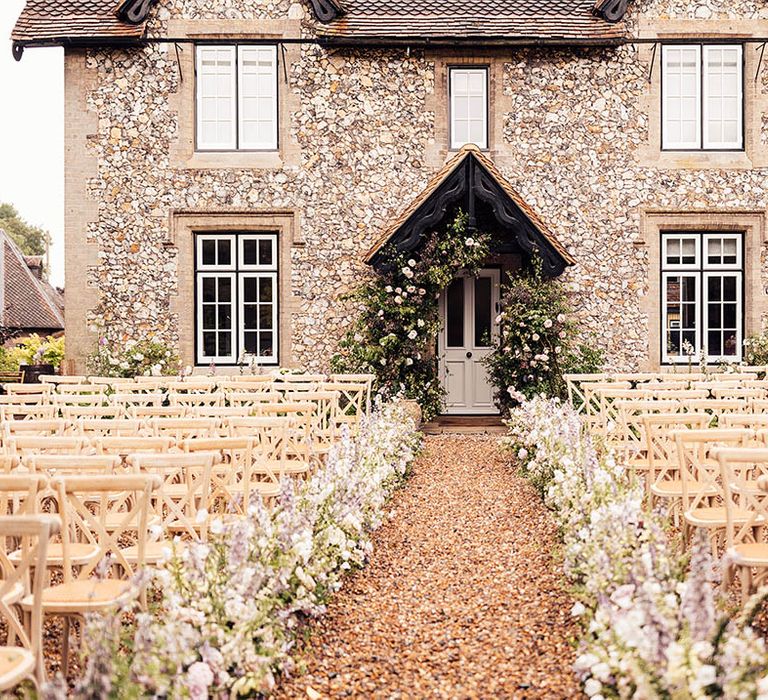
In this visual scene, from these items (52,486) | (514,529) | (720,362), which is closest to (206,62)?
(720,362)

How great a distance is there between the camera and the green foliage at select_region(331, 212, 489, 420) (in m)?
14.5

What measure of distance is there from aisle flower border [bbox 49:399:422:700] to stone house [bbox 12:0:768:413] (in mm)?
9459

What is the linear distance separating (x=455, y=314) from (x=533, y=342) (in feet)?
6.59

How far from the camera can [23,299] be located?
1469 inches

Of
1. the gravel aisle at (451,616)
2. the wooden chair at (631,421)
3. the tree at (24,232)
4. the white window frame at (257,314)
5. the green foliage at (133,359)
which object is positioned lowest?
A: the gravel aisle at (451,616)

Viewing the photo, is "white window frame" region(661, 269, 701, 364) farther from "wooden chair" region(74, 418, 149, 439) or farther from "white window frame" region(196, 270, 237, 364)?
"wooden chair" region(74, 418, 149, 439)

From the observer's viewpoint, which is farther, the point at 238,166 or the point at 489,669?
the point at 238,166

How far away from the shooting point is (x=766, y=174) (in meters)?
15.4

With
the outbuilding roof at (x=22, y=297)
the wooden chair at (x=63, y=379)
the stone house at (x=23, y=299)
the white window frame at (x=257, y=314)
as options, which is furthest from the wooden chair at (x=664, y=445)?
the outbuilding roof at (x=22, y=297)

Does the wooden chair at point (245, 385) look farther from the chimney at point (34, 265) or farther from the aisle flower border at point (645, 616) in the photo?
the chimney at point (34, 265)

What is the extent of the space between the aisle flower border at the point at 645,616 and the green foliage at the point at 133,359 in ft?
32.6

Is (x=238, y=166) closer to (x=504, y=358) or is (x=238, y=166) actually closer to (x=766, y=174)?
(x=504, y=358)

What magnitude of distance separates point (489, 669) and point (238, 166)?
12063 millimetres

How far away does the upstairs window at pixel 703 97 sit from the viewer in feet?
51.4
